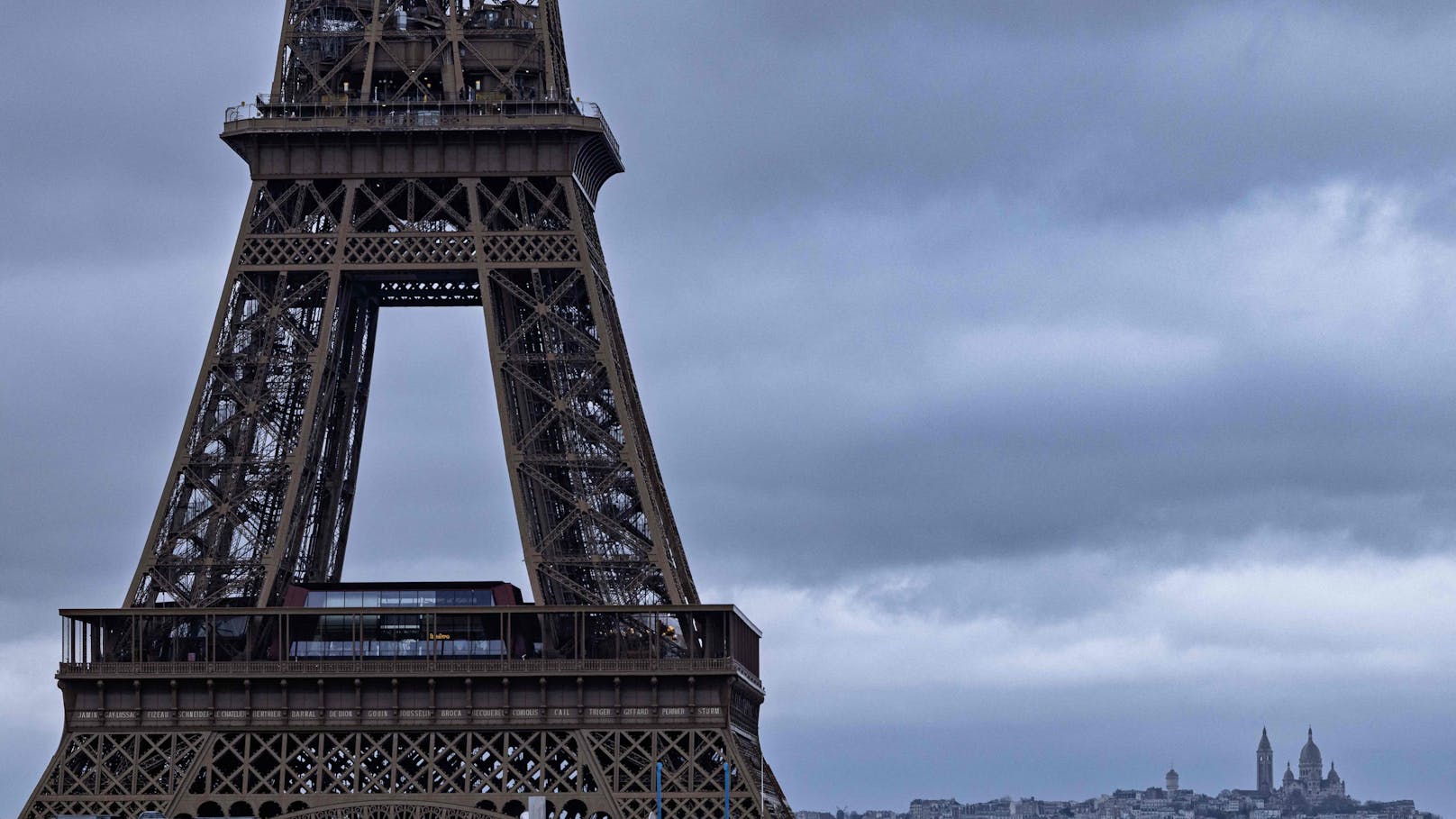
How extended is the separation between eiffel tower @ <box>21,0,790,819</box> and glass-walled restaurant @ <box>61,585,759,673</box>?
0.40ft

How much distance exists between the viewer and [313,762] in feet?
381

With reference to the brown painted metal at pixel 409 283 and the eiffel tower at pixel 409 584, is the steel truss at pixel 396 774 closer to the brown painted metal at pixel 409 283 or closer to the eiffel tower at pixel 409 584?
the eiffel tower at pixel 409 584

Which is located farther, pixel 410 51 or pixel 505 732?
pixel 410 51

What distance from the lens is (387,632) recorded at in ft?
385

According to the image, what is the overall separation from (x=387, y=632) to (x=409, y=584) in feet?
6.79

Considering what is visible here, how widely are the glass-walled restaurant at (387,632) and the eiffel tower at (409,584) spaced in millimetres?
121

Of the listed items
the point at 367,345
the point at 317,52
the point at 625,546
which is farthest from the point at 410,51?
the point at 625,546

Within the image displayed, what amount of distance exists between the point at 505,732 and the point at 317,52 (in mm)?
29073

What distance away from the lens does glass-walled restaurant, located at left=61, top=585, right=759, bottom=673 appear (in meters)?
116

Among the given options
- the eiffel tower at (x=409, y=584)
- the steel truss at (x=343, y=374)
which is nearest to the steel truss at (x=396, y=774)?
the eiffel tower at (x=409, y=584)

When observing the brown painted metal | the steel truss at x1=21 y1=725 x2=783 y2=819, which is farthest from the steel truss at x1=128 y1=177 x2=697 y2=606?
the steel truss at x1=21 y1=725 x2=783 y2=819

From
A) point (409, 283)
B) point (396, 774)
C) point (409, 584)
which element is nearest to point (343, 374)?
point (409, 283)

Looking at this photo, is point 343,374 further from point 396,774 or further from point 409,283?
point 396,774

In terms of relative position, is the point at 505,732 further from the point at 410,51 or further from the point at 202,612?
the point at 410,51
